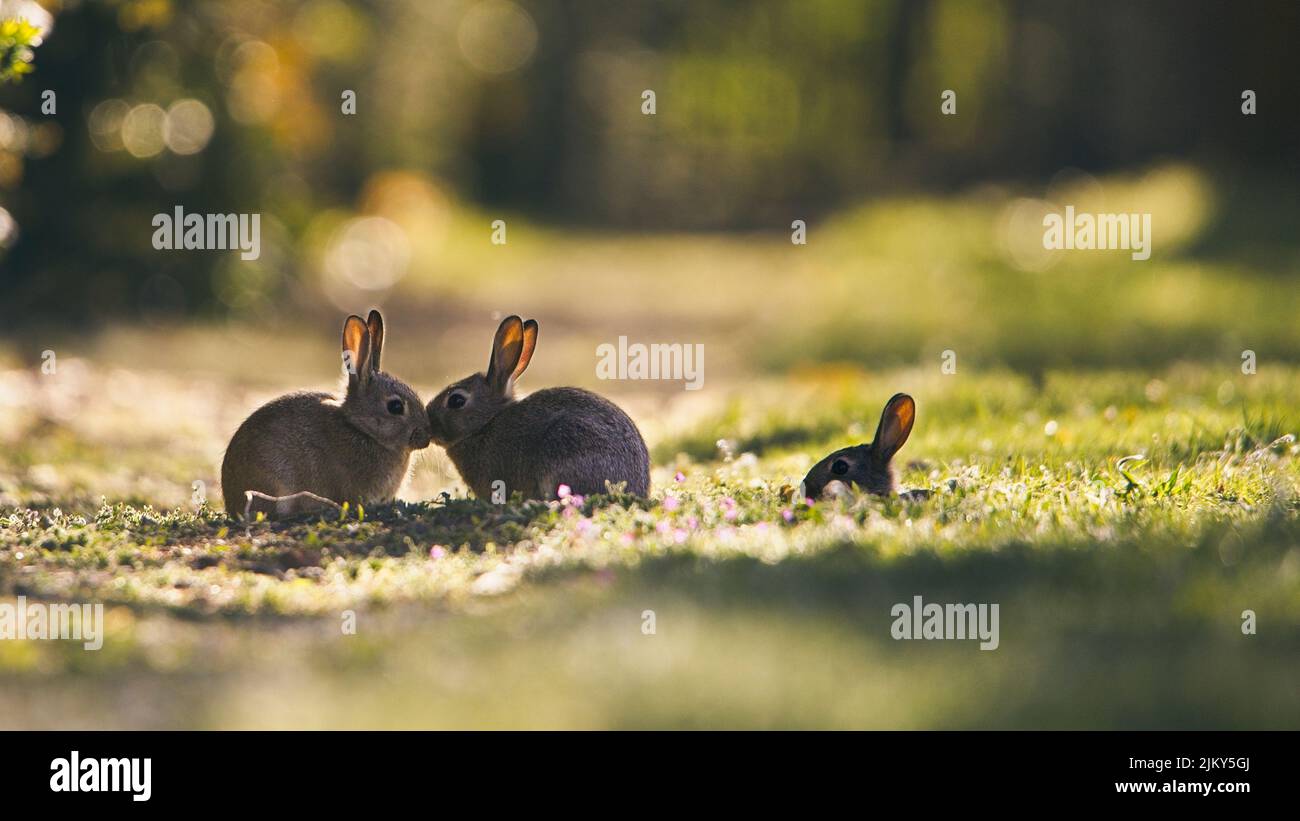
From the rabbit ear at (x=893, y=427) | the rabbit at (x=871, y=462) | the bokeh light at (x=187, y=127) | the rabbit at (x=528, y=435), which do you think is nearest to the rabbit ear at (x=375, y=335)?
the rabbit at (x=528, y=435)

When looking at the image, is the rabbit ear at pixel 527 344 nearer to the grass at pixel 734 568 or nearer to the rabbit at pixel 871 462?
the grass at pixel 734 568

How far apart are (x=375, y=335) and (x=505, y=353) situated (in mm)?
741

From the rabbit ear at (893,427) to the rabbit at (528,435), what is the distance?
4.14 feet

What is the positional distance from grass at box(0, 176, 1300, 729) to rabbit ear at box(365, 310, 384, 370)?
86 cm

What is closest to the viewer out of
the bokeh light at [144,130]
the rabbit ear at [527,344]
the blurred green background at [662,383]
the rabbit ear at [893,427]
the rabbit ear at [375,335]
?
the blurred green background at [662,383]

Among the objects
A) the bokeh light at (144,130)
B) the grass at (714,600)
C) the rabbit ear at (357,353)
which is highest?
the bokeh light at (144,130)

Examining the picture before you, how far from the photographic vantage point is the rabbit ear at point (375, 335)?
328 inches

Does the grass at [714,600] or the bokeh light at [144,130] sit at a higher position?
the bokeh light at [144,130]

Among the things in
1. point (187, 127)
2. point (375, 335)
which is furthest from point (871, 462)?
point (187, 127)

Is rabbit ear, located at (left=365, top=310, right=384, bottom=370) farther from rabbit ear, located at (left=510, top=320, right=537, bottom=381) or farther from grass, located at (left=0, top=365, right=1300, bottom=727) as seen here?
grass, located at (left=0, top=365, right=1300, bottom=727)

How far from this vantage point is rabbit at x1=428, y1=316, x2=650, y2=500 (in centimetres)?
792

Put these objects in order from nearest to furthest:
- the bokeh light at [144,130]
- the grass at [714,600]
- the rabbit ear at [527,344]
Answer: the grass at [714,600] → the rabbit ear at [527,344] → the bokeh light at [144,130]

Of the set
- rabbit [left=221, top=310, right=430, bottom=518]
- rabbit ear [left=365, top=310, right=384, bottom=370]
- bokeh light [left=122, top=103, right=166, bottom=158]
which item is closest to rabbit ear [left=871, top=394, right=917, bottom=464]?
rabbit [left=221, top=310, right=430, bottom=518]
